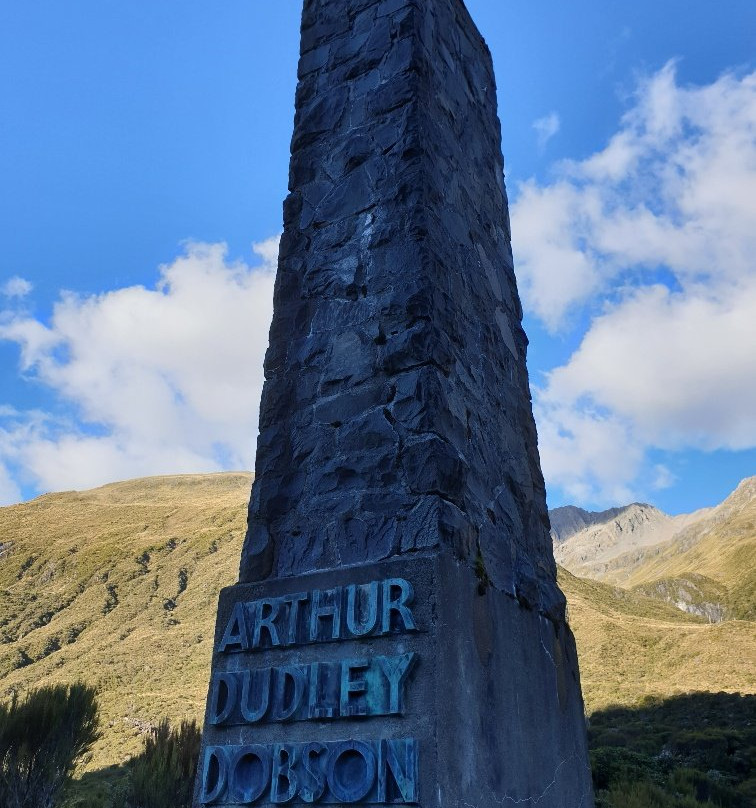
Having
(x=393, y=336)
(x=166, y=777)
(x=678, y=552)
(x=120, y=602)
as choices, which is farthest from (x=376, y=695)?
(x=678, y=552)

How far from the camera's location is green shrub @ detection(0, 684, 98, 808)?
9953 mm

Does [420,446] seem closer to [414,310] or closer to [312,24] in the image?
[414,310]

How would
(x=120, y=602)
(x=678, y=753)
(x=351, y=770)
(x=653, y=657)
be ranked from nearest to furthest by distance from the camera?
1. (x=351, y=770)
2. (x=678, y=753)
3. (x=653, y=657)
4. (x=120, y=602)

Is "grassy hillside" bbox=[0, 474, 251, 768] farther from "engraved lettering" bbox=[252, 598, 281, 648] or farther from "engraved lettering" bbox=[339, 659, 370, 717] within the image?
"engraved lettering" bbox=[339, 659, 370, 717]

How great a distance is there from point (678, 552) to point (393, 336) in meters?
114

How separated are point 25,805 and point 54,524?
133 ft

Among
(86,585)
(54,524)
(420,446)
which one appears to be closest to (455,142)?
(420,446)

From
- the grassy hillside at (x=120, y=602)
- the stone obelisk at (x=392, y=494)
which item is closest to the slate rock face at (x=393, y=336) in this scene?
the stone obelisk at (x=392, y=494)

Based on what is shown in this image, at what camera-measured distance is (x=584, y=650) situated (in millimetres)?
28406

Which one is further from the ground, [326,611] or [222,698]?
[326,611]

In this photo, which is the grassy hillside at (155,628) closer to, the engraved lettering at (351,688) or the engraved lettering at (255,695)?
the engraved lettering at (255,695)

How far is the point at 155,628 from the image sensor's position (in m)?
29.0

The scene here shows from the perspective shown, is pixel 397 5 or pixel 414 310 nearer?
pixel 414 310

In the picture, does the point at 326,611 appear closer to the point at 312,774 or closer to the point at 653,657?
the point at 312,774
